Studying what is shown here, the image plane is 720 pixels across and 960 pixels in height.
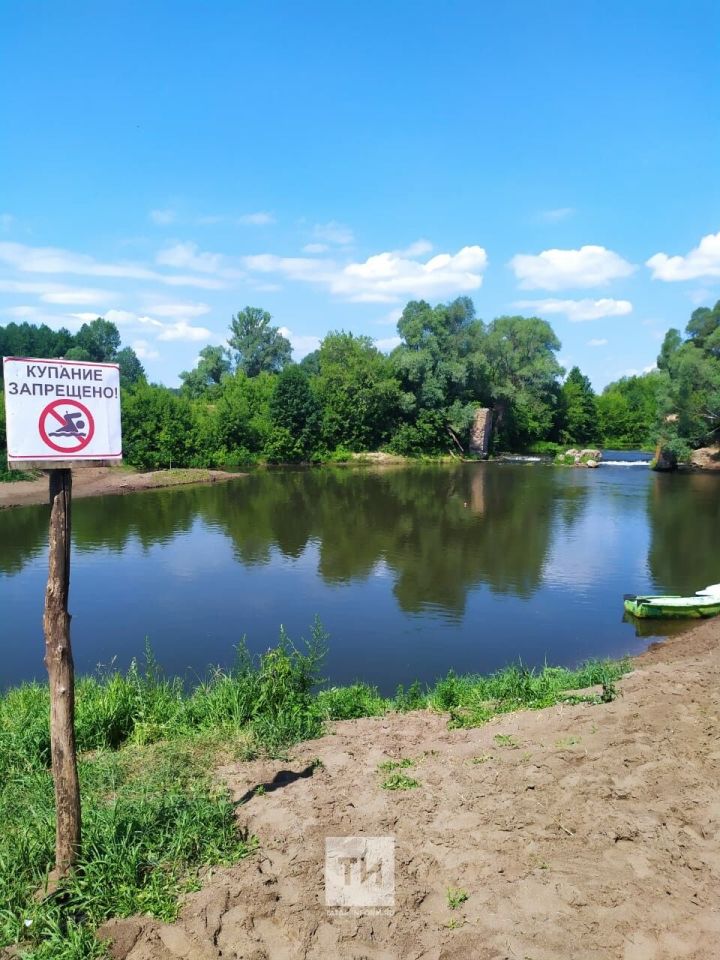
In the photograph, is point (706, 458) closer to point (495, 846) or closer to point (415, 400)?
point (415, 400)

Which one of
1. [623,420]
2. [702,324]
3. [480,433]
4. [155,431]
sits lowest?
[155,431]

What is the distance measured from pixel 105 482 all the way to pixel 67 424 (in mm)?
35906

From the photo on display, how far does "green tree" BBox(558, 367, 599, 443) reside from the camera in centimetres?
6969

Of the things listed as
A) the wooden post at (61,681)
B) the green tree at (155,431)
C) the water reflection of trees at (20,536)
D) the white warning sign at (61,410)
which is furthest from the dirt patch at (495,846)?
the green tree at (155,431)

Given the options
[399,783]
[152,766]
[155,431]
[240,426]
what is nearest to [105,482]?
[155,431]

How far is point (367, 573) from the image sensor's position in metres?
19.4

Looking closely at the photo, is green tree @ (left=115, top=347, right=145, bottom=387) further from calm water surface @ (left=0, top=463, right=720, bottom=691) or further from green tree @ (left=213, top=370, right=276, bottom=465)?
calm water surface @ (left=0, top=463, right=720, bottom=691)

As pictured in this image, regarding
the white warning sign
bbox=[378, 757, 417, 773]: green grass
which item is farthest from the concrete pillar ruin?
the white warning sign

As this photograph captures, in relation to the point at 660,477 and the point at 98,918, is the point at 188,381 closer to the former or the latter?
the point at 660,477

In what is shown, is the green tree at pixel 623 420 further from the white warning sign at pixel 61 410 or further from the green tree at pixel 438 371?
the white warning sign at pixel 61 410

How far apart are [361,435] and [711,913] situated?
52.2m

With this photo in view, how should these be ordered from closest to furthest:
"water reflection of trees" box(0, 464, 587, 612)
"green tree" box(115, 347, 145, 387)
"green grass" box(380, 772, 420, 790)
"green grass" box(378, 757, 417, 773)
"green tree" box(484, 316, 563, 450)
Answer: "green grass" box(380, 772, 420, 790) < "green grass" box(378, 757, 417, 773) < "water reflection of trees" box(0, 464, 587, 612) < "green tree" box(484, 316, 563, 450) < "green tree" box(115, 347, 145, 387)

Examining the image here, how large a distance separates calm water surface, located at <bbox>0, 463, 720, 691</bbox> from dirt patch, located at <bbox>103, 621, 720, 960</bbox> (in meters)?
4.79

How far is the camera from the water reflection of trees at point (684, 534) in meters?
19.0
